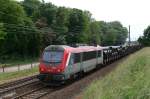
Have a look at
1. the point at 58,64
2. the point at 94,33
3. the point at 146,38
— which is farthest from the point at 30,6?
the point at 58,64

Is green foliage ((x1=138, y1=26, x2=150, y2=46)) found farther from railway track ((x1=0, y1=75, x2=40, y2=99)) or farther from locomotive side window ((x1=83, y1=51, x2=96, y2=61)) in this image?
railway track ((x1=0, y1=75, x2=40, y2=99))

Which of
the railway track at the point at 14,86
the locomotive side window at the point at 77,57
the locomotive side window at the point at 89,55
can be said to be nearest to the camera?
the railway track at the point at 14,86

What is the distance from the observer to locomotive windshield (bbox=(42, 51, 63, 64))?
27.3 metres

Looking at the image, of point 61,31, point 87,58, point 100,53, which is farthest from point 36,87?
point 61,31

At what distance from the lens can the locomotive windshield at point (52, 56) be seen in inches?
1074

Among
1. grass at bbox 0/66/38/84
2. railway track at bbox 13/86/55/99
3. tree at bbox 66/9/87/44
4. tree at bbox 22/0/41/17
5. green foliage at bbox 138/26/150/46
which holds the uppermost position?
tree at bbox 22/0/41/17

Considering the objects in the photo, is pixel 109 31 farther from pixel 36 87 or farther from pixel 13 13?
pixel 36 87

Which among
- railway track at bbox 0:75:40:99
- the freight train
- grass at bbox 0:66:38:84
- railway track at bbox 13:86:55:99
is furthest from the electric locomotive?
grass at bbox 0:66:38:84

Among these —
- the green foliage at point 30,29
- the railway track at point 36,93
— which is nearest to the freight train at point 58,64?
the railway track at point 36,93

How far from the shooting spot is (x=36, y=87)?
26.9 meters

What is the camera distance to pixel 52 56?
27.5 m

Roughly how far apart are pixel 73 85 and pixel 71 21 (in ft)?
275

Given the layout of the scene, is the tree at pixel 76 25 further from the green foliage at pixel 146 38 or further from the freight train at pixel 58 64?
the freight train at pixel 58 64

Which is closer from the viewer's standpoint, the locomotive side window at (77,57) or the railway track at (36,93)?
the railway track at (36,93)
